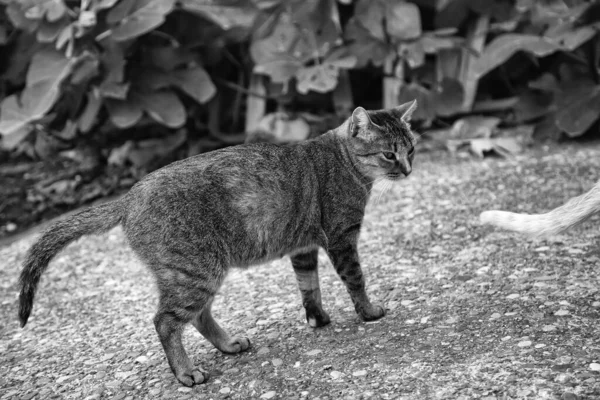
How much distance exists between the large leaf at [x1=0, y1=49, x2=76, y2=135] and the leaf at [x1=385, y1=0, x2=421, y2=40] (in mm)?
2804

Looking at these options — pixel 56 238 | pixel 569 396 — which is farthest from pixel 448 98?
pixel 56 238

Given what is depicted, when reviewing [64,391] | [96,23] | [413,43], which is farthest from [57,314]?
[413,43]

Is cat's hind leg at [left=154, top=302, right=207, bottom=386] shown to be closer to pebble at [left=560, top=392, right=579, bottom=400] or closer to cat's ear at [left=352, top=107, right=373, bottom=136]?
cat's ear at [left=352, top=107, right=373, bottom=136]

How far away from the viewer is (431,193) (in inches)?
228

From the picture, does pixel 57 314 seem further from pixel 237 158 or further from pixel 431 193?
pixel 431 193

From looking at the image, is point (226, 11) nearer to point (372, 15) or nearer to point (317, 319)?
point (372, 15)

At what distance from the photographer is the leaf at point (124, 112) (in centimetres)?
623

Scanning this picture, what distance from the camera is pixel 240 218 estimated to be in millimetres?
3592

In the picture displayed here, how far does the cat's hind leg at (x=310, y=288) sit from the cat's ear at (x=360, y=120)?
73 cm

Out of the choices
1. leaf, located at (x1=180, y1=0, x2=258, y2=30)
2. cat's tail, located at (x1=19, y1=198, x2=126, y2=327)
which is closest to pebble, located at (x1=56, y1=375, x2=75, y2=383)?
cat's tail, located at (x1=19, y1=198, x2=126, y2=327)

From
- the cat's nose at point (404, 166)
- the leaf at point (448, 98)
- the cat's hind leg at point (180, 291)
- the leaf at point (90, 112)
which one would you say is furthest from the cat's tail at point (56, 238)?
the leaf at point (448, 98)

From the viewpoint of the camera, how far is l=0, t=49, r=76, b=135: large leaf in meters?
6.14

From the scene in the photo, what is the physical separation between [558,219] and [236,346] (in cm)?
175

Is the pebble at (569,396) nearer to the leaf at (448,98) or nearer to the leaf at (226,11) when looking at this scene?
the leaf at (448,98)
